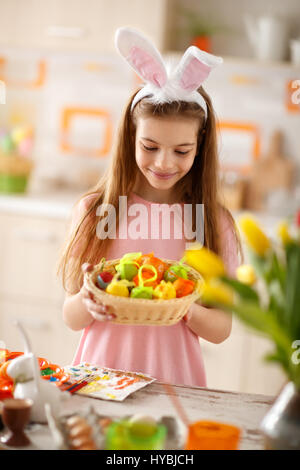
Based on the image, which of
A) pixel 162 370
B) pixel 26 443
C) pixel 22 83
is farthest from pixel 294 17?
pixel 26 443

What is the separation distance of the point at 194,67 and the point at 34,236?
5.64 ft

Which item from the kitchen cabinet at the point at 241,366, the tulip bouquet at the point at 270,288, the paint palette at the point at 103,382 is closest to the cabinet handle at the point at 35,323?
the kitchen cabinet at the point at 241,366

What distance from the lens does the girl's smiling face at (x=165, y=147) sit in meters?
1.41

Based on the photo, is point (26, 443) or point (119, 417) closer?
point (26, 443)

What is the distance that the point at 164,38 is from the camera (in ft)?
9.90

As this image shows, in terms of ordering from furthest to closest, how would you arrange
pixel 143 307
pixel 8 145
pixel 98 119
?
pixel 98 119, pixel 8 145, pixel 143 307

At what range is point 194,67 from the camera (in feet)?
4.45

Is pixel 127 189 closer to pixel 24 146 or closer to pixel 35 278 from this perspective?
pixel 35 278

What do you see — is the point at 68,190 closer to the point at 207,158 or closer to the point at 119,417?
the point at 207,158

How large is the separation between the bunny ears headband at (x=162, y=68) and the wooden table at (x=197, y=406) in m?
0.66

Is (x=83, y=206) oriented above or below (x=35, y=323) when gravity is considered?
above

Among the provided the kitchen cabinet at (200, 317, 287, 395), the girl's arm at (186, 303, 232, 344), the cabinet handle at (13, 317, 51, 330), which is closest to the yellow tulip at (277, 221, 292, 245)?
the girl's arm at (186, 303, 232, 344)

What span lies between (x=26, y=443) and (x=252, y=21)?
272 centimetres

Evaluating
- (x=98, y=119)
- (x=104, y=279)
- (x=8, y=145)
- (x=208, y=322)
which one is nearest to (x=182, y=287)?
(x=104, y=279)
